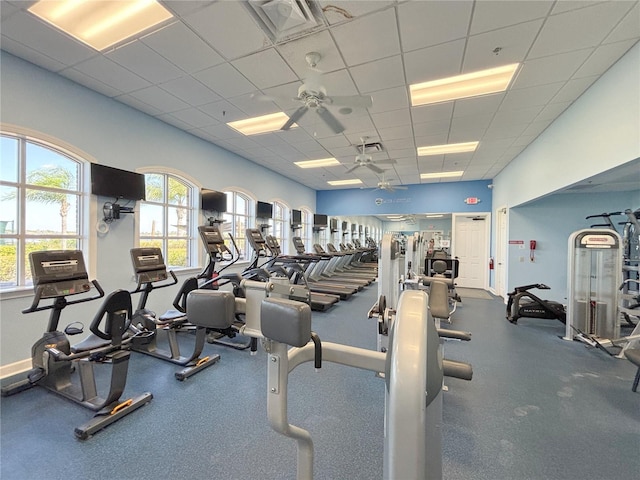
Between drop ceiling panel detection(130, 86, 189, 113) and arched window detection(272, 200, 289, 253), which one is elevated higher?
drop ceiling panel detection(130, 86, 189, 113)

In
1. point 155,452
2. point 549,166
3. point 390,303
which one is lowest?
point 155,452

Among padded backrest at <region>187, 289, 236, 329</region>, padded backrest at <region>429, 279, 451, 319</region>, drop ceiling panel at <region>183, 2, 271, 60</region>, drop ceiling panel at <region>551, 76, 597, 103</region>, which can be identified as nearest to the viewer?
padded backrest at <region>187, 289, 236, 329</region>

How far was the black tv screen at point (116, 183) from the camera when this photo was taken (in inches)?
146

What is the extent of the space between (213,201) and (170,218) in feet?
2.92

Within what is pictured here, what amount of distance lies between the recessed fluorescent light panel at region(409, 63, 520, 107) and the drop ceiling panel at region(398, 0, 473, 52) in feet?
2.66

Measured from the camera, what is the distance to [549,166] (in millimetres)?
4555

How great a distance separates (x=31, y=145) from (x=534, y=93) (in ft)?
20.7

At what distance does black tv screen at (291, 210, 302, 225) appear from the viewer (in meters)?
9.12

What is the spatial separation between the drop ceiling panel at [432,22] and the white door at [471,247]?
283 inches

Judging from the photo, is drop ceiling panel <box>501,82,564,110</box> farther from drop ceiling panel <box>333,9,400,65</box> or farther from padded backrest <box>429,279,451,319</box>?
padded backrest <box>429,279,451,319</box>

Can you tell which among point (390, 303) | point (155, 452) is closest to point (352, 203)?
point (390, 303)

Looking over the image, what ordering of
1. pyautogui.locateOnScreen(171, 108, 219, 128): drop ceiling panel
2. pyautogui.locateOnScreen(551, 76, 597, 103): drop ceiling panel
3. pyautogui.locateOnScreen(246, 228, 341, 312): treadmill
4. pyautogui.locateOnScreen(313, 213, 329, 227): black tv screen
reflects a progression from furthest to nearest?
pyautogui.locateOnScreen(313, 213, 329, 227): black tv screen < pyautogui.locateOnScreen(246, 228, 341, 312): treadmill < pyautogui.locateOnScreen(171, 108, 219, 128): drop ceiling panel < pyautogui.locateOnScreen(551, 76, 597, 103): drop ceiling panel

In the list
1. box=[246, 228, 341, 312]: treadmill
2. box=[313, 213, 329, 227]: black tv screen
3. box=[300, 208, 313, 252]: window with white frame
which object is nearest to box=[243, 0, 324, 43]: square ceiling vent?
box=[246, 228, 341, 312]: treadmill

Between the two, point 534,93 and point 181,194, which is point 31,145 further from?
point 534,93
